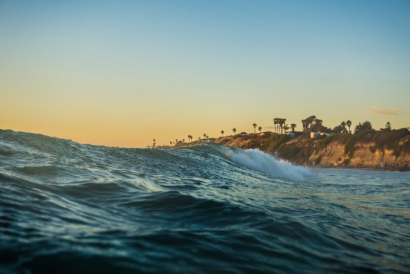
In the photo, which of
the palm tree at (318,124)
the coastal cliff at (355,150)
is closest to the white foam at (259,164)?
the coastal cliff at (355,150)

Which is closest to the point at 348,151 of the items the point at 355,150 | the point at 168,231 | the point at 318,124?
the point at 355,150

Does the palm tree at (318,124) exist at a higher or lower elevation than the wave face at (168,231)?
higher

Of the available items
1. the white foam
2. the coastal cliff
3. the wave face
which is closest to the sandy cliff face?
the coastal cliff

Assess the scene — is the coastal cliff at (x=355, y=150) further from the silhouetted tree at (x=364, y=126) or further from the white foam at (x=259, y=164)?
the white foam at (x=259, y=164)

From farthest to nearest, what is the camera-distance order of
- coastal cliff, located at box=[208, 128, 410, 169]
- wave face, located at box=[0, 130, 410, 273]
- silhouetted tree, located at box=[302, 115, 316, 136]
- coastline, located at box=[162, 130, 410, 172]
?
silhouetted tree, located at box=[302, 115, 316, 136], coastal cliff, located at box=[208, 128, 410, 169], coastline, located at box=[162, 130, 410, 172], wave face, located at box=[0, 130, 410, 273]

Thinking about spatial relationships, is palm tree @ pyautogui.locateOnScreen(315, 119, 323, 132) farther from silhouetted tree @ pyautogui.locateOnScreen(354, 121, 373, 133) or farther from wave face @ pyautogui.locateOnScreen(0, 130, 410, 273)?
wave face @ pyautogui.locateOnScreen(0, 130, 410, 273)

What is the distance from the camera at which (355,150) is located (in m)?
96.8

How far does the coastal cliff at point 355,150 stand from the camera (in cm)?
8631

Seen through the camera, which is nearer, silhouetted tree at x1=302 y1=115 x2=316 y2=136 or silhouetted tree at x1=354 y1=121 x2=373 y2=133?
silhouetted tree at x1=354 y1=121 x2=373 y2=133

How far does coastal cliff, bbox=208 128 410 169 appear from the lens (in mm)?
86312

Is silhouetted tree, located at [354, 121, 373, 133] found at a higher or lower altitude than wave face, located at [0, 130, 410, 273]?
higher

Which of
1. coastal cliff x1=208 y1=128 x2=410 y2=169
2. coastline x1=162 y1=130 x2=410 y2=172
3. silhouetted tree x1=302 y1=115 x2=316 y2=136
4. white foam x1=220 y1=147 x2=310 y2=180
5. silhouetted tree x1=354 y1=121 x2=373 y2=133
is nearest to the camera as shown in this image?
white foam x1=220 y1=147 x2=310 y2=180

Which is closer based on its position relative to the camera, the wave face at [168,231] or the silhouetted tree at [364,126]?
the wave face at [168,231]

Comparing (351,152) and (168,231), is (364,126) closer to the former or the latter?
(351,152)
